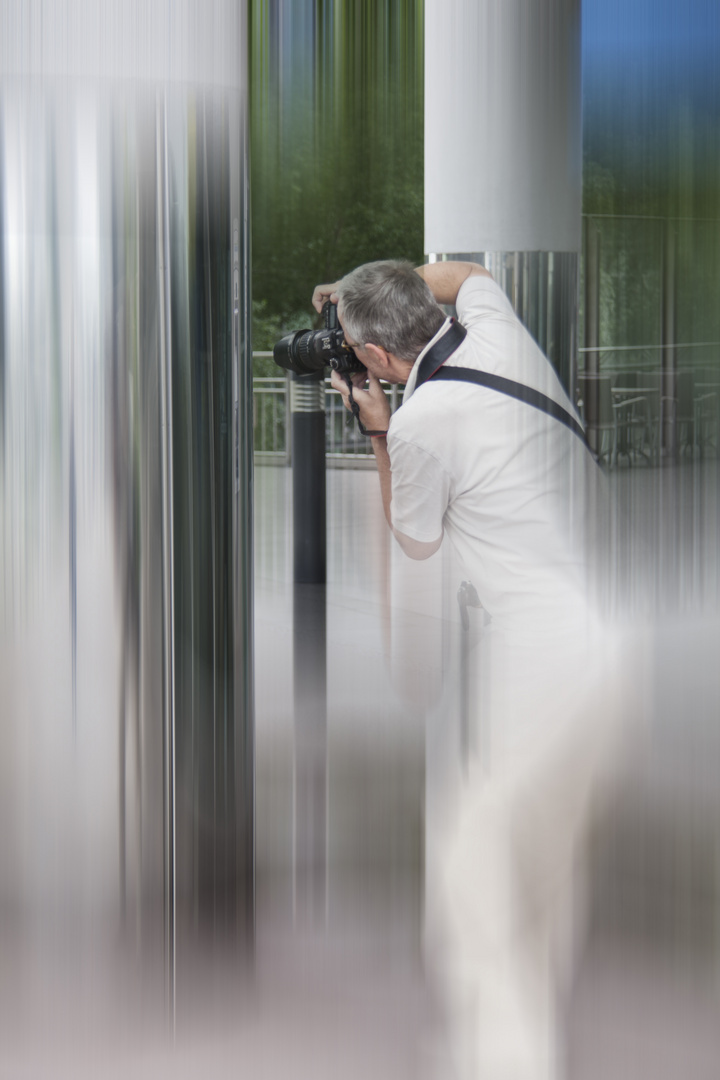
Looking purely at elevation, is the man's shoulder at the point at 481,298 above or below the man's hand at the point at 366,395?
above

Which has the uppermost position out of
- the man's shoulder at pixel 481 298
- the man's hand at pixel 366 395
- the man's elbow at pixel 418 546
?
the man's shoulder at pixel 481 298

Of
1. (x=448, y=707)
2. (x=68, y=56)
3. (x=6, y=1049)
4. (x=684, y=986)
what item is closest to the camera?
(x=68, y=56)

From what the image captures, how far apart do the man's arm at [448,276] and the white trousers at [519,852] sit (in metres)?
0.84

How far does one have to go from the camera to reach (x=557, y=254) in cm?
271

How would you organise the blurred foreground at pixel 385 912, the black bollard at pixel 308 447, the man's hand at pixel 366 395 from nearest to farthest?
1. the blurred foreground at pixel 385 912
2. the man's hand at pixel 366 395
3. the black bollard at pixel 308 447

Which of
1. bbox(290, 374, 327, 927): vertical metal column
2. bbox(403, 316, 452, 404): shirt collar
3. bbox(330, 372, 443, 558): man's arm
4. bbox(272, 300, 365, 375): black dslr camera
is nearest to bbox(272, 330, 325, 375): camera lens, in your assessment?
bbox(272, 300, 365, 375): black dslr camera

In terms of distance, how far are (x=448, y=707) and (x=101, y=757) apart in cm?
223

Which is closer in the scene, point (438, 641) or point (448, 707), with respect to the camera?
point (448, 707)

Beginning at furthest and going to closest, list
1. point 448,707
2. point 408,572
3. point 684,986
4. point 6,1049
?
point 408,572 < point 448,707 < point 684,986 < point 6,1049

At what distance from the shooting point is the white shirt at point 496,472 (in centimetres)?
275

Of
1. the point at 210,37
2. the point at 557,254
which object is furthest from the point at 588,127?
the point at 210,37

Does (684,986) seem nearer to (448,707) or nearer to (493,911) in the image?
(493,911)

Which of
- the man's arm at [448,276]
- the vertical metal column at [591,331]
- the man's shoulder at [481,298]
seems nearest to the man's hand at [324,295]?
the man's arm at [448,276]

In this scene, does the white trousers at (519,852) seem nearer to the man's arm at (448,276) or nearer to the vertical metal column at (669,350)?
the vertical metal column at (669,350)
